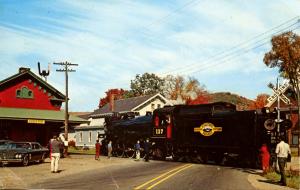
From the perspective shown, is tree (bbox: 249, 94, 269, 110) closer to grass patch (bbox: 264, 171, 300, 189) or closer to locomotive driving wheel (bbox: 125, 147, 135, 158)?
locomotive driving wheel (bbox: 125, 147, 135, 158)

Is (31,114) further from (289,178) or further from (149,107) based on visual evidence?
(149,107)

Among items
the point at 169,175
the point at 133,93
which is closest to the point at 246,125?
the point at 169,175

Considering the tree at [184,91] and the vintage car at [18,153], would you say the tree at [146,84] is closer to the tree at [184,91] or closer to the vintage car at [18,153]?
the tree at [184,91]

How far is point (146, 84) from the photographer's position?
10356 cm

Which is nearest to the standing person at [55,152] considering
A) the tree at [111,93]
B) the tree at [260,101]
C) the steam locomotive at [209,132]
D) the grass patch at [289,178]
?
the grass patch at [289,178]

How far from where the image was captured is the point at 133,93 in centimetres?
10125

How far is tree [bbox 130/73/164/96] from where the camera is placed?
102m

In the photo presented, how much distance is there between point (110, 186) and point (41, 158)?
1441 centimetres

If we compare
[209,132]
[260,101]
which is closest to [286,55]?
[209,132]

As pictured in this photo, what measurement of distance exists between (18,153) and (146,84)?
77387 mm

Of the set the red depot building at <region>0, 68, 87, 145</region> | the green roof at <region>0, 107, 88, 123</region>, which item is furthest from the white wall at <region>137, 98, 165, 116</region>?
the green roof at <region>0, 107, 88, 123</region>

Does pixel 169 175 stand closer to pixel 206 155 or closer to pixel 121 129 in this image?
pixel 206 155

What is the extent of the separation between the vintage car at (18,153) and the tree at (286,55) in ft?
65.2

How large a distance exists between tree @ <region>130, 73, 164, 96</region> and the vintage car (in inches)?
2897
